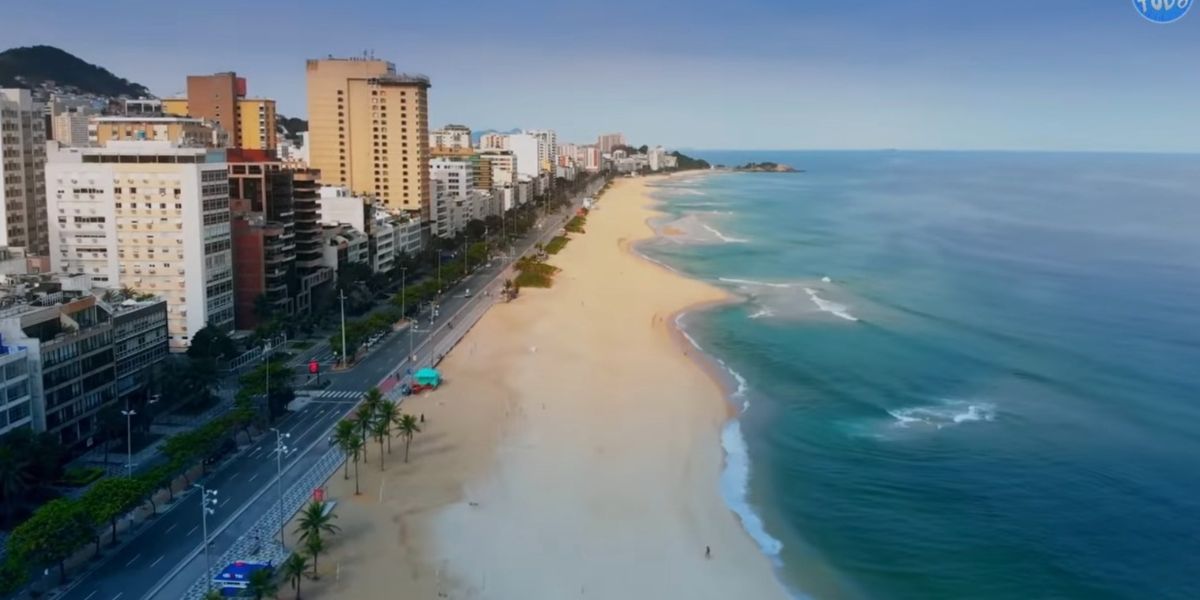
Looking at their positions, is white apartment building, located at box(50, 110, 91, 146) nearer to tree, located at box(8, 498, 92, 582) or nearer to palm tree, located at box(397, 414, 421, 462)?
palm tree, located at box(397, 414, 421, 462)

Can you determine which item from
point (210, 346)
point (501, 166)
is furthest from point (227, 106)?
point (210, 346)

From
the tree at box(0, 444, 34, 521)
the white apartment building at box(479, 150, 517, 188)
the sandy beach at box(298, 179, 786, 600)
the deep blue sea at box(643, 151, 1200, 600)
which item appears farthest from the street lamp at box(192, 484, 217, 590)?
the white apartment building at box(479, 150, 517, 188)

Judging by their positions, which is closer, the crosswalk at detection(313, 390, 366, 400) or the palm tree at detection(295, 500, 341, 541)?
the palm tree at detection(295, 500, 341, 541)

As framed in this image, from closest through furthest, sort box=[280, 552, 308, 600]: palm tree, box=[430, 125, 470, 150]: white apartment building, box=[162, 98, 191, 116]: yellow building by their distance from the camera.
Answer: box=[280, 552, 308, 600]: palm tree
box=[162, 98, 191, 116]: yellow building
box=[430, 125, 470, 150]: white apartment building

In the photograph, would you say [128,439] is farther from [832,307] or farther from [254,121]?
[254,121]

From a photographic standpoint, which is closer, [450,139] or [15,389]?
[15,389]

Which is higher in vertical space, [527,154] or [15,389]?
[527,154]

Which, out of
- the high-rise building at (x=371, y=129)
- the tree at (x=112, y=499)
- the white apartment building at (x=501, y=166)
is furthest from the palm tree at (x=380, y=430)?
the white apartment building at (x=501, y=166)
